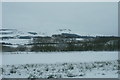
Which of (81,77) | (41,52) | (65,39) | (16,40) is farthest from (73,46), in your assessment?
(81,77)

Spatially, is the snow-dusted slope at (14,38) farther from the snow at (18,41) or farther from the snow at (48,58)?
the snow at (48,58)

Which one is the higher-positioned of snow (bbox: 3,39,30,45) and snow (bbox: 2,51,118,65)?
snow (bbox: 3,39,30,45)

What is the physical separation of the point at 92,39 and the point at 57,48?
267 cm

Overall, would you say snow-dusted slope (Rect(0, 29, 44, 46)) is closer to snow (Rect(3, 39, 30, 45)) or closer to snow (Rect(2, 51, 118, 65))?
snow (Rect(3, 39, 30, 45))

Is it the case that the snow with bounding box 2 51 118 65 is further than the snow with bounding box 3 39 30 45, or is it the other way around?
the snow with bounding box 3 39 30 45

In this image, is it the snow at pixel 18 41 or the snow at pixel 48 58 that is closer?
the snow at pixel 48 58

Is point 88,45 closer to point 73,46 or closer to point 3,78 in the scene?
point 73,46

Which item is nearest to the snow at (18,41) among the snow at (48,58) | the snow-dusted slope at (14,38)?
the snow-dusted slope at (14,38)

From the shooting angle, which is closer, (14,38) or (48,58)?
(48,58)

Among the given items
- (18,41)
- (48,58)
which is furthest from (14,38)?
(48,58)

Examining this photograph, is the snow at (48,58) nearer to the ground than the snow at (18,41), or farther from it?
nearer to the ground

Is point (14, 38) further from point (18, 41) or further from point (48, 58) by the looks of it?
point (48, 58)

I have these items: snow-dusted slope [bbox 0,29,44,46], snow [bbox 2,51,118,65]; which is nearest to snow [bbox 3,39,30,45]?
snow-dusted slope [bbox 0,29,44,46]

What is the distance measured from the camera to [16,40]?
18.4 m
